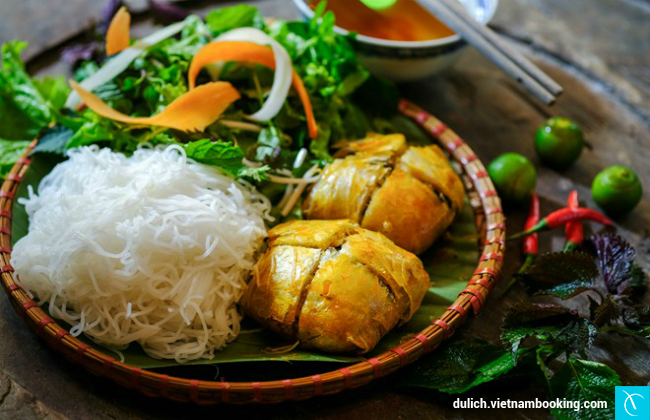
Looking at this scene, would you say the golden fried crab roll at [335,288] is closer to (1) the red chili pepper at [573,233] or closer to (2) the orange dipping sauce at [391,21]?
(1) the red chili pepper at [573,233]

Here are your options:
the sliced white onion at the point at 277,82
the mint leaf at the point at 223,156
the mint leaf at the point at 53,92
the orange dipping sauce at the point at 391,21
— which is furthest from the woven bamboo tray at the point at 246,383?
the orange dipping sauce at the point at 391,21

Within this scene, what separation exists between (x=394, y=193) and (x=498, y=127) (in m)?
1.62

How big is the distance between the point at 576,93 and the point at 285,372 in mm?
3241

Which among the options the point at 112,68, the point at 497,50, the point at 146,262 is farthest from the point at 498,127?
the point at 146,262

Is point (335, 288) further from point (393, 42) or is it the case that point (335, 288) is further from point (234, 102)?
point (393, 42)

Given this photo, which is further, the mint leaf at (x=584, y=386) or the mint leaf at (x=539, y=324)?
the mint leaf at (x=539, y=324)

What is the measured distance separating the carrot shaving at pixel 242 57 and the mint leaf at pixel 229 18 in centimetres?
48

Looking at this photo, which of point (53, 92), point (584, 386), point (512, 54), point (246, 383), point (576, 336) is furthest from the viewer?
point (53, 92)

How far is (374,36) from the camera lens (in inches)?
174

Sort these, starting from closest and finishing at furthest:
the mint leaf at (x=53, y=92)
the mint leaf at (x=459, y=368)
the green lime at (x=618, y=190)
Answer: the mint leaf at (x=459, y=368), the green lime at (x=618, y=190), the mint leaf at (x=53, y=92)

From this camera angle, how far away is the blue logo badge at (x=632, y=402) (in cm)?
259

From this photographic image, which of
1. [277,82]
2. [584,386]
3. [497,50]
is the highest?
[497,50]

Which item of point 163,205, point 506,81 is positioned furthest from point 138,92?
point 506,81

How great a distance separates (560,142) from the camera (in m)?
3.91
